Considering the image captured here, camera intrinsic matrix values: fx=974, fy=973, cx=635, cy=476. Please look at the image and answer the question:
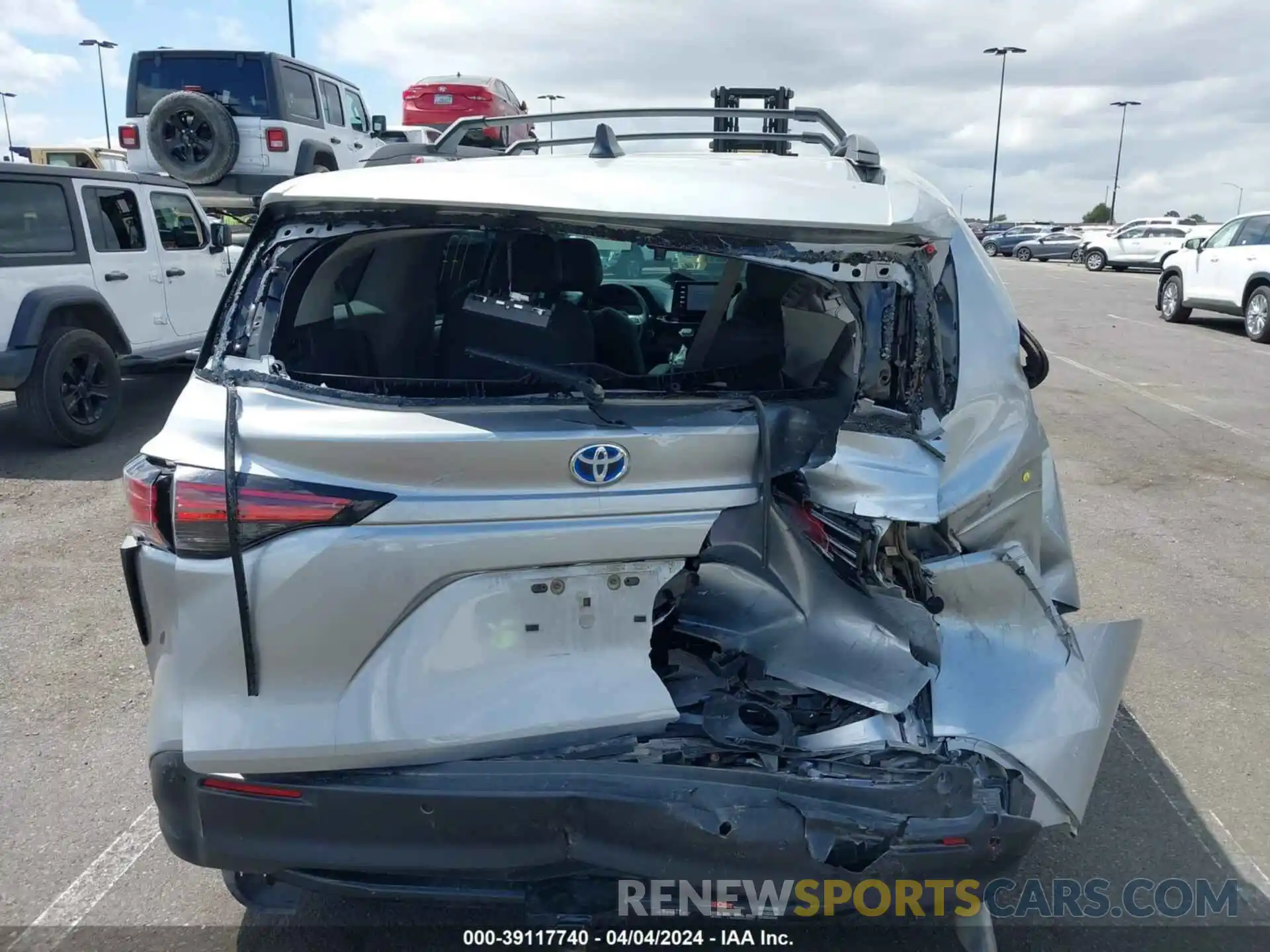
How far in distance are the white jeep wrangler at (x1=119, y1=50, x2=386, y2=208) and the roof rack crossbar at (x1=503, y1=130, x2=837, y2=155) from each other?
903cm

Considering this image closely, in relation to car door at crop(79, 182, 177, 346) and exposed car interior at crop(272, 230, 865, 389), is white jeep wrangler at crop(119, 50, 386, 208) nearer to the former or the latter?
car door at crop(79, 182, 177, 346)

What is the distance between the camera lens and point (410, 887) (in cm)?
205

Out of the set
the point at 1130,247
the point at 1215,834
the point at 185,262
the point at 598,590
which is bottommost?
the point at 1215,834

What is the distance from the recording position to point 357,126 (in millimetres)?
15109

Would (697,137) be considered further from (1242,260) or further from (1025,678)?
(1242,260)

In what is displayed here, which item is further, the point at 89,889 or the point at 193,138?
the point at 193,138

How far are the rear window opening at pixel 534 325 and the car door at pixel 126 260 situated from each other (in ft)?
20.3

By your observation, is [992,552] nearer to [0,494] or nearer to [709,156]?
[709,156]

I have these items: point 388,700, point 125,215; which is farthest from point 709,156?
point 125,215

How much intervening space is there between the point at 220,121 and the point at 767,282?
11496mm

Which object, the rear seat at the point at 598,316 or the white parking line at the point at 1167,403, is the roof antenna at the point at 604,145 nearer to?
the rear seat at the point at 598,316

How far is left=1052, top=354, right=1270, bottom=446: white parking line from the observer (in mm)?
8297

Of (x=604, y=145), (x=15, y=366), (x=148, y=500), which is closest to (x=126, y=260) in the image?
(x=15, y=366)

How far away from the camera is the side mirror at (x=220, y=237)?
8867 millimetres
